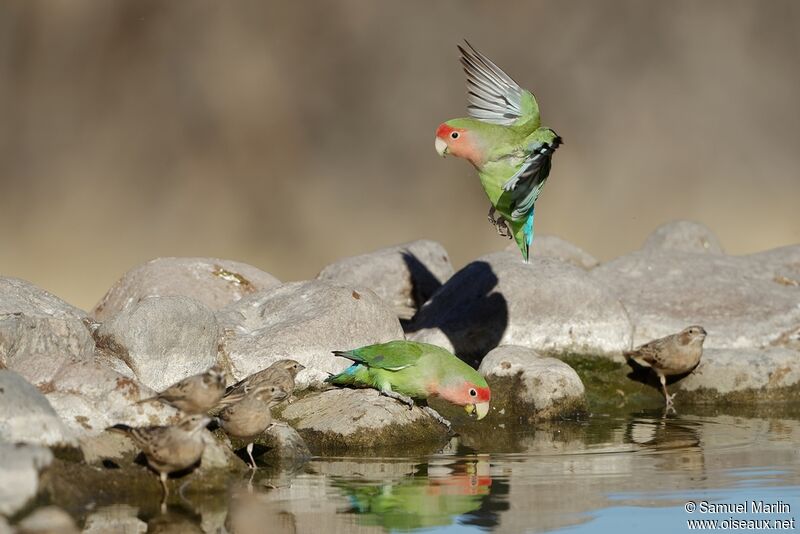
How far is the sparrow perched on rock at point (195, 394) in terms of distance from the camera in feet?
36.8

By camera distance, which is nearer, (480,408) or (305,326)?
(480,408)

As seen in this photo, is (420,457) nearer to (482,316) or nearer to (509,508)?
(509,508)

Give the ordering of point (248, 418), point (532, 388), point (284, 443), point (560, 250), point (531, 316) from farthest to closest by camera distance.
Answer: point (560, 250) → point (531, 316) → point (532, 388) → point (284, 443) → point (248, 418)

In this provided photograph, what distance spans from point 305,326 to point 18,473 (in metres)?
5.46

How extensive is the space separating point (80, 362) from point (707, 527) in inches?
235

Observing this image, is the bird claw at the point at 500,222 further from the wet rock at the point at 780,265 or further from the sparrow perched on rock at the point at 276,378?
the wet rock at the point at 780,265

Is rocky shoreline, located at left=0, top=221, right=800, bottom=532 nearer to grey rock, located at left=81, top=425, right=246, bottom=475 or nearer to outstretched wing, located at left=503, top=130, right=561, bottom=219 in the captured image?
grey rock, located at left=81, top=425, right=246, bottom=475

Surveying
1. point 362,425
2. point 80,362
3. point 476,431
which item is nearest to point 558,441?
point 476,431

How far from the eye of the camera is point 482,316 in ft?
53.6

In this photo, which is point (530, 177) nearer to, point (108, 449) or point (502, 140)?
point (502, 140)

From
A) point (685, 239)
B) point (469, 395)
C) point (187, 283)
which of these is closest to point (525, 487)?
point (469, 395)

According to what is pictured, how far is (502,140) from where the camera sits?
13.2 m

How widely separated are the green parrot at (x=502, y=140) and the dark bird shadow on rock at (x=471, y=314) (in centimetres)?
254

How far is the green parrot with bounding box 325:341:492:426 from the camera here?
42.5ft
